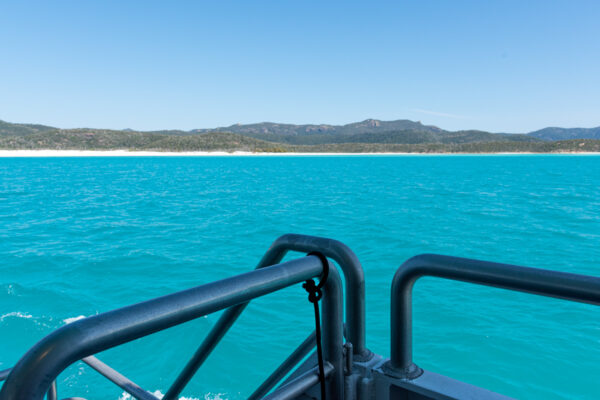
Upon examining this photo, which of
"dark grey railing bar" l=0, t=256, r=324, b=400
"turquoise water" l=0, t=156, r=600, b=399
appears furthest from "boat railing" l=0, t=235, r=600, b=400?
"turquoise water" l=0, t=156, r=600, b=399

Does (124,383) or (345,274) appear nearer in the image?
(345,274)

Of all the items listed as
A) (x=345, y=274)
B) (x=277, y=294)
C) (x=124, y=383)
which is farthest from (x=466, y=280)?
(x=277, y=294)

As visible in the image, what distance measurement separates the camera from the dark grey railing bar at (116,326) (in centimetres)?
55

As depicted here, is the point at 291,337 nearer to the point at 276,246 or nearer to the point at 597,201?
the point at 276,246

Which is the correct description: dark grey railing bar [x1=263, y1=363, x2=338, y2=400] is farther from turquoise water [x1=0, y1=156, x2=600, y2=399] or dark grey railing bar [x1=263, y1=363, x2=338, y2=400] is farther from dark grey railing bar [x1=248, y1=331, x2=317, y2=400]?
turquoise water [x1=0, y1=156, x2=600, y2=399]

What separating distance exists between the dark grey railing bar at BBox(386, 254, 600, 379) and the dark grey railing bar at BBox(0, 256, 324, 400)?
0.40 meters

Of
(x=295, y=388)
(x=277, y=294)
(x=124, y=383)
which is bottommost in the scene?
(x=277, y=294)

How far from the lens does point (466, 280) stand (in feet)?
3.33

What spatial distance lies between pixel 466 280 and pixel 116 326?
78cm

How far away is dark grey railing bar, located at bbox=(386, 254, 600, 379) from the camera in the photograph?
2.84ft

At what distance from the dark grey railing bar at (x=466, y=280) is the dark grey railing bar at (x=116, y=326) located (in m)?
0.40

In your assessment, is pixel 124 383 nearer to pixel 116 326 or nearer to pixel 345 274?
pixel 345 274

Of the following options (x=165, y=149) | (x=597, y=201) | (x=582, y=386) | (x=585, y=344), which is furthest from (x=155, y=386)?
(x=165, y=149)

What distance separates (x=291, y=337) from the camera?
698 cm
